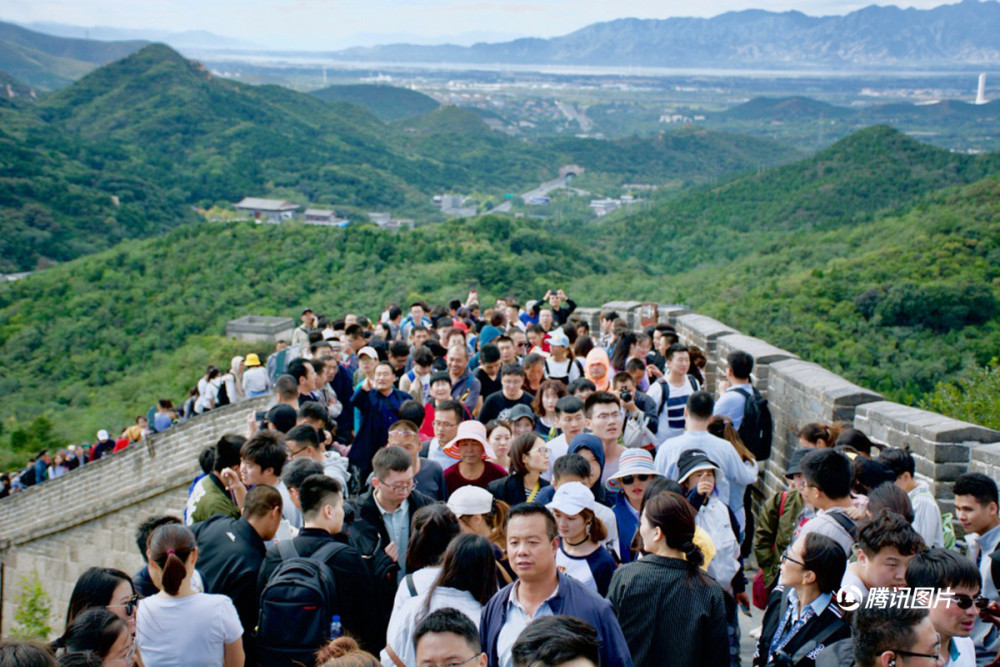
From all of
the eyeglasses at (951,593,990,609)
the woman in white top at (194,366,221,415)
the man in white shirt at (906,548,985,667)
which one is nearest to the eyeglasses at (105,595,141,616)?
the man in white shirt at (906,548,985,667)

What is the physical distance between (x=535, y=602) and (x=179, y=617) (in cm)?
164

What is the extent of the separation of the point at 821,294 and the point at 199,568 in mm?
19578

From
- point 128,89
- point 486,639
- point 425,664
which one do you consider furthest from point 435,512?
point 128,89

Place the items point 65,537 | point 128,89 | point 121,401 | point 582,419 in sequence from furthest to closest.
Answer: point 128,89, point 121,401, point 65,537, point 582,419

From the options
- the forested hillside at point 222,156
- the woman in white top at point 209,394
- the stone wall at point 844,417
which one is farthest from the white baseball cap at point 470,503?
the forested hillside at point 222,156

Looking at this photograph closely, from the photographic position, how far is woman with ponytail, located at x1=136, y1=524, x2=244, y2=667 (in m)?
4.08

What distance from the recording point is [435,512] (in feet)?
13.9

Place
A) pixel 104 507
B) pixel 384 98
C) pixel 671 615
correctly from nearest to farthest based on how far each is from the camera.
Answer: pixel 671 615
pixel 104 507
pixel 384 98

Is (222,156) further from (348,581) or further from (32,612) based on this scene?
(348,581)

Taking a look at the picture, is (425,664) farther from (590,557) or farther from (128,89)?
(128,89)

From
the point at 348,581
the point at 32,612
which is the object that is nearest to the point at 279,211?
the point at 32,612

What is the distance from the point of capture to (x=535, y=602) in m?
3.67

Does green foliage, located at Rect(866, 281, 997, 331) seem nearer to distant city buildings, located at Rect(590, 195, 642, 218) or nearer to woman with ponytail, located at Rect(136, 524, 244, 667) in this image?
woman with ponytail, located at Rect(136, 524, 244, 667)

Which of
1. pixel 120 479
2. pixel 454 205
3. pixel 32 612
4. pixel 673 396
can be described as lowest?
pixel 454 205
